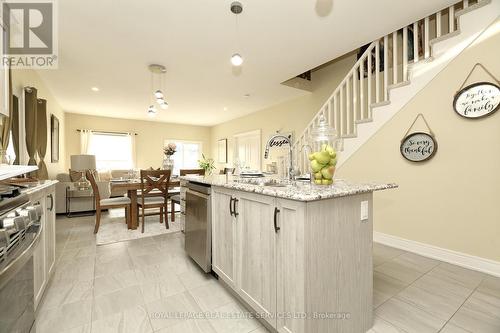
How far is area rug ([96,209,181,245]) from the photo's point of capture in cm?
321

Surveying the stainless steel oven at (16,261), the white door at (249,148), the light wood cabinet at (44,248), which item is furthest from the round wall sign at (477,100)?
the white door at (249,148)

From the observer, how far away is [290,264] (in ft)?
3.95

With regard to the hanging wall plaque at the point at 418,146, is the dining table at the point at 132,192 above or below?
below

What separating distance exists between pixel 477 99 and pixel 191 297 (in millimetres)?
3200

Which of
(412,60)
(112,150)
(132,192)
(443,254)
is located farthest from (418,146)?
(112,150)

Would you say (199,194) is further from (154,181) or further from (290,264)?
(154,181)

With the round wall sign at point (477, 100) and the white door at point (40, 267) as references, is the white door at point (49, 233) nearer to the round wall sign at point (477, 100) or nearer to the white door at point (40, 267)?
the white door at point (40, 267)

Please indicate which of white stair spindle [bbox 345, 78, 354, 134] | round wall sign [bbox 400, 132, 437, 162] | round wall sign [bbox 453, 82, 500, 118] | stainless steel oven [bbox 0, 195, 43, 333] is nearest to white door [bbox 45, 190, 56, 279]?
stainless steel oven [bbox 0, 195, 43, 333]

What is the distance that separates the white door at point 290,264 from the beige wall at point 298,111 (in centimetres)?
379

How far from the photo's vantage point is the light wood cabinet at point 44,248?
1.54 meters

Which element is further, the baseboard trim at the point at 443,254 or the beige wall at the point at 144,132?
the beige wall at the point at 144,132

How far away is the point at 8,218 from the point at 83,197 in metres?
4.51

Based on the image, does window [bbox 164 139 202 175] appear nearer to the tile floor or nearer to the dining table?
the dining table

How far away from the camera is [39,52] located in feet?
10.0
